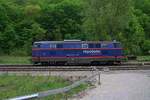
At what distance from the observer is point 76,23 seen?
74.7 metres

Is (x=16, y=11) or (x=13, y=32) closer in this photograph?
(x=13, y=32)

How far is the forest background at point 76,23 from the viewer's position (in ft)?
184

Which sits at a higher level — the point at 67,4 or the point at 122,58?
the point at 67,4

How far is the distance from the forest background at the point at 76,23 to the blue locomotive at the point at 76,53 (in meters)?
10.6

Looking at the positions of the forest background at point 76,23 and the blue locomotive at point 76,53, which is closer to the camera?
the blue locomotive at point 76,53

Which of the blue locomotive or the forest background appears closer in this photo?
the blue locomotive

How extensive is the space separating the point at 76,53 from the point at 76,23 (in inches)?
1161

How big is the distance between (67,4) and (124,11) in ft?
76.6

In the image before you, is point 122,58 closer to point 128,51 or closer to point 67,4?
point 128,51

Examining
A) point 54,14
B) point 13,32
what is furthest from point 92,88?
point 54,14

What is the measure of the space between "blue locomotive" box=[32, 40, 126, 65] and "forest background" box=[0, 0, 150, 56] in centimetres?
1062

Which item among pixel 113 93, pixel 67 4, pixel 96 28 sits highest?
pixel 67 4

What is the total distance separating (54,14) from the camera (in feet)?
250

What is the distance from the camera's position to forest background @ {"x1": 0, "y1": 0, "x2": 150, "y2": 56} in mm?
56188
